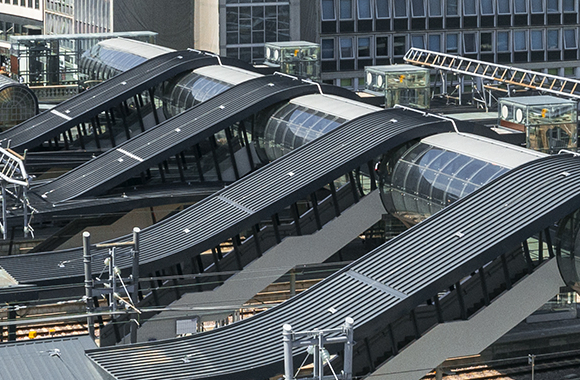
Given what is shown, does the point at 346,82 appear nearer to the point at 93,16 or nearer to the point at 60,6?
the point at 93,16

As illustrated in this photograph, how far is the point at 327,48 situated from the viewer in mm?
83438

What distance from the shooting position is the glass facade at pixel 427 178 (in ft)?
112

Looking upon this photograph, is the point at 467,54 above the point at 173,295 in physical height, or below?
above

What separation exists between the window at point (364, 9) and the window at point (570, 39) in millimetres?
15418

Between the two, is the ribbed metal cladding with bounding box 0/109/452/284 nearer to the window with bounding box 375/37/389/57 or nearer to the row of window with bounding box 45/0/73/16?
the window with bounding box 375/37/389/57

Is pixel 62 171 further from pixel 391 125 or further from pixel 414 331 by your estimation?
pixel 414 331

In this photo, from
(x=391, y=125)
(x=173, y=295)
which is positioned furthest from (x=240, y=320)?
(x=391, y=125)

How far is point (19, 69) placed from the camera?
224 feet

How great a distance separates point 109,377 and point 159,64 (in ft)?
107

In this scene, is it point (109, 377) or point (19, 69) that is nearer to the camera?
point (109, 377)

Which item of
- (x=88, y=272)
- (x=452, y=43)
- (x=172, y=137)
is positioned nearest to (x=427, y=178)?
(x=88, y=272)

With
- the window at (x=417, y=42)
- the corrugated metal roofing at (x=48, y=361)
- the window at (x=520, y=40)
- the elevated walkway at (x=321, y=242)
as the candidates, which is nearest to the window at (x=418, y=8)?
the window at (x=417, y=42)

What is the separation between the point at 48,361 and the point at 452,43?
63.2 meters

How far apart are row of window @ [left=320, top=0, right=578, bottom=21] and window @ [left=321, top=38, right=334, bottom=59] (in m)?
1.61
